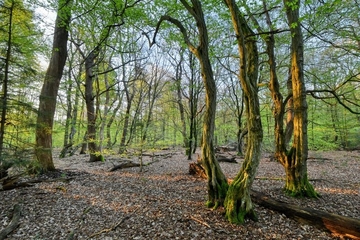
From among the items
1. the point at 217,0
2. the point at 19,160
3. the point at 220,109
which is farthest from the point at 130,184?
the point at 220,109

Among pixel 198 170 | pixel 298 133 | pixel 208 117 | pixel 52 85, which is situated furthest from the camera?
pixel 198 170

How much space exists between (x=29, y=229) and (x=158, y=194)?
2.73 metres

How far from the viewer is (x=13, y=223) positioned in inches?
137

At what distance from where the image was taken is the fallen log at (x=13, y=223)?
317cm

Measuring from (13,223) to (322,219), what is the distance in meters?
5.36

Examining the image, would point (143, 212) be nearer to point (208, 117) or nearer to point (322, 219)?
point (208, 117)

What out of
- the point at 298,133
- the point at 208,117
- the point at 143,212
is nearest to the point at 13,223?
the point at 143,212

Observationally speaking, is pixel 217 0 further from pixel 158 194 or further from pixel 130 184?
pixel 130 184

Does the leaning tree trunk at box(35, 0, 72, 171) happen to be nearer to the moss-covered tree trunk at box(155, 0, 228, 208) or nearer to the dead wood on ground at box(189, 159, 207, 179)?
the moss-covered tree trunk at box(155, 0, 228, 208)

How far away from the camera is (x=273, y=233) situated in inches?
130

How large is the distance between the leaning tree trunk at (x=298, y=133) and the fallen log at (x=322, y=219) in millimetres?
1138

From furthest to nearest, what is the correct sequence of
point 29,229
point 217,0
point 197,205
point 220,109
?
1. point 220,109
2. point 217,0
3. point 197,205
4. point 29,229

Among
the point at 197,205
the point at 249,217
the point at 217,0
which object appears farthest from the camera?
the point at 217,0

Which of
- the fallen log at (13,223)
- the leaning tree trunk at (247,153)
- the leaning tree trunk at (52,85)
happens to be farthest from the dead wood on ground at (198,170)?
the fallen log at (13,223)
